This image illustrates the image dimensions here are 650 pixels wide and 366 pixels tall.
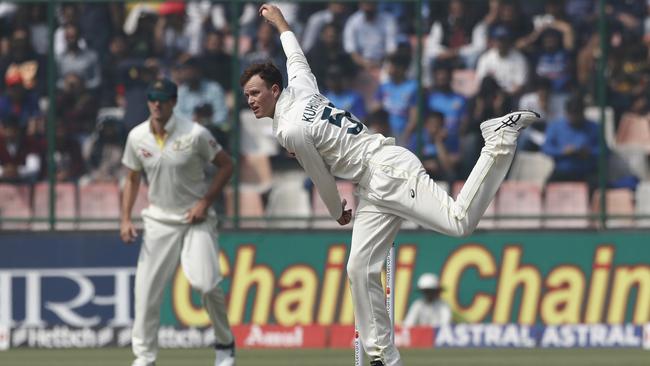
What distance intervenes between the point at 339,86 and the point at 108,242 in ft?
8.55

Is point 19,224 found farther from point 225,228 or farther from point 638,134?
point 638,134

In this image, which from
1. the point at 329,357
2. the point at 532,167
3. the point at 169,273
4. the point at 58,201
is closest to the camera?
the point at 169,273

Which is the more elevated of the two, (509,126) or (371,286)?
(509,126)

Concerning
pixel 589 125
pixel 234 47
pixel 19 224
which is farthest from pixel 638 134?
pixel 19 224

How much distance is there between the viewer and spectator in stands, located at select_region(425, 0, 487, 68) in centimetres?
1398

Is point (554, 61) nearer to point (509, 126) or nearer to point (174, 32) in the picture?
point (174, 32)

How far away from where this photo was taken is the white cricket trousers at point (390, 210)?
26.2 feet

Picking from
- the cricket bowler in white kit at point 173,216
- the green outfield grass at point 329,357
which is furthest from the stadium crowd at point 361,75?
the cricket bowler in white kit at point 173,216

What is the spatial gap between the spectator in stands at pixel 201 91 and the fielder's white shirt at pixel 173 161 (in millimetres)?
3564

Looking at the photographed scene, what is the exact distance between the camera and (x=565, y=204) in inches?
547

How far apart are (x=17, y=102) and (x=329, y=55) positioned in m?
2.99

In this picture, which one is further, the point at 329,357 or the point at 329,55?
the point at 329,55

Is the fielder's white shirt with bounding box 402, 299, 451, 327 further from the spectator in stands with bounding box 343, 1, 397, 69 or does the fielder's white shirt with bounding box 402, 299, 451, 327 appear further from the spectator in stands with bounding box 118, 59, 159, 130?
the spectator in stands with bounding box 118, 59, 159, 130

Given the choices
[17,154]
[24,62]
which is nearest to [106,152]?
[17,154]
